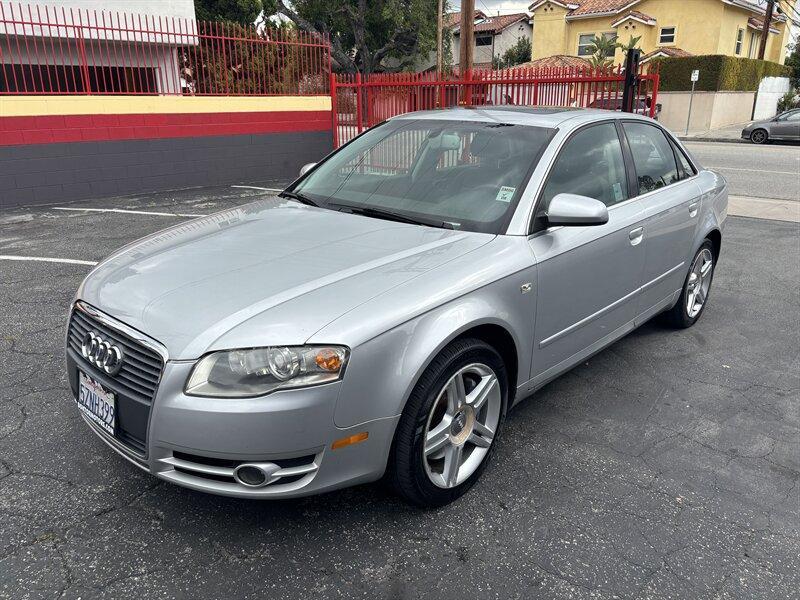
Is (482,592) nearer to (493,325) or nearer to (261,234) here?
(493,325)

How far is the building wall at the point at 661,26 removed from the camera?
109ft

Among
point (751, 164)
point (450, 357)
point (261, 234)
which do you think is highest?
point (261, 234)

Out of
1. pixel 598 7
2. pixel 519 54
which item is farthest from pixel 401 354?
pixel 519 54

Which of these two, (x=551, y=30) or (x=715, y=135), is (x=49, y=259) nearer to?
(x=715, y=135)

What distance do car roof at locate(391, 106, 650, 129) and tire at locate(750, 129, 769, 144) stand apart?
22.8m

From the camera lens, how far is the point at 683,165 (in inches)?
183

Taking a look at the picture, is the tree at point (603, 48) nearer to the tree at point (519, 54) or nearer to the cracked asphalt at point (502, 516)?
the tree at point (519, 54)

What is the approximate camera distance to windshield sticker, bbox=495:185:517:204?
10.4 feet

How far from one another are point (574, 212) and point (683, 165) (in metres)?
2.17

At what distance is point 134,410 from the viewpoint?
2.37 m

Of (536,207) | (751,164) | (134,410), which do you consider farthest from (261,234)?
(751,164)

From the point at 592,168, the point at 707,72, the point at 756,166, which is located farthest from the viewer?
the point at 707,72

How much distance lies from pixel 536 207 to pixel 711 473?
1.50m

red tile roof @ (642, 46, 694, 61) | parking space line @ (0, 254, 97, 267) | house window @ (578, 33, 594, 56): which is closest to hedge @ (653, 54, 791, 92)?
red tile roof @ (642, 46, 694, 61)
